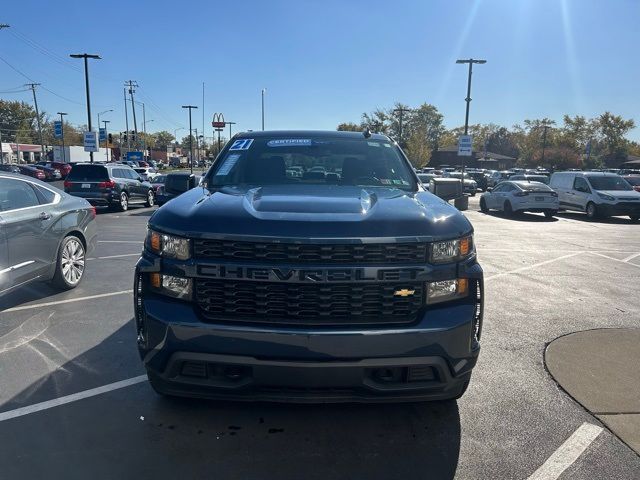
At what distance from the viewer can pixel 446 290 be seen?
2.96m

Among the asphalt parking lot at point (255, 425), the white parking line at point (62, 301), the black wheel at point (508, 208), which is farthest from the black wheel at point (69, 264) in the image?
the black wheel at point (508, 208)

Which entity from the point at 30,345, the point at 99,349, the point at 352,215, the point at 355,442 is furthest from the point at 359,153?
the point at 30,345

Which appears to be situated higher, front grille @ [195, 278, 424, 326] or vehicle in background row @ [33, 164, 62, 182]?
front grille @ [195, 278, 424, 326]

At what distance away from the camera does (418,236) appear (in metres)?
2.88

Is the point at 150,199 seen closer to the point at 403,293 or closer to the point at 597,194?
the point at 597,194

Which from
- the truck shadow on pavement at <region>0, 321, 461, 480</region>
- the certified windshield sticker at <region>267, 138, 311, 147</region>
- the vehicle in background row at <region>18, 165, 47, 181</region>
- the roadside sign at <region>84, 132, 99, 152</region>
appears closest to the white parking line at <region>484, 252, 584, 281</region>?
the certified windshield sticker at <region>267, 138, 311, 147</region>

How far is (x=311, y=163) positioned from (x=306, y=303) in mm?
1930

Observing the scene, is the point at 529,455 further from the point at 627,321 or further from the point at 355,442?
the point at 627,321

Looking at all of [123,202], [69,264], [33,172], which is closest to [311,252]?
[69,264]

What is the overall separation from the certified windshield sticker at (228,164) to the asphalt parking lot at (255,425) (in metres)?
1.75

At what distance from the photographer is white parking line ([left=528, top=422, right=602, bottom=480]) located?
2.89 m

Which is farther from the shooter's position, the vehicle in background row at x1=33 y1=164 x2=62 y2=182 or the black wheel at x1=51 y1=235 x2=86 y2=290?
the vehicle in background row at x1=33 y1=164 x2=62 y2=182

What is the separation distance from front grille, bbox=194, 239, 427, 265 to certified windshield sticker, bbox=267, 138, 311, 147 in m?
2.00

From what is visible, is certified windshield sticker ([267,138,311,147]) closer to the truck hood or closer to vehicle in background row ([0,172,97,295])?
the truck hood
